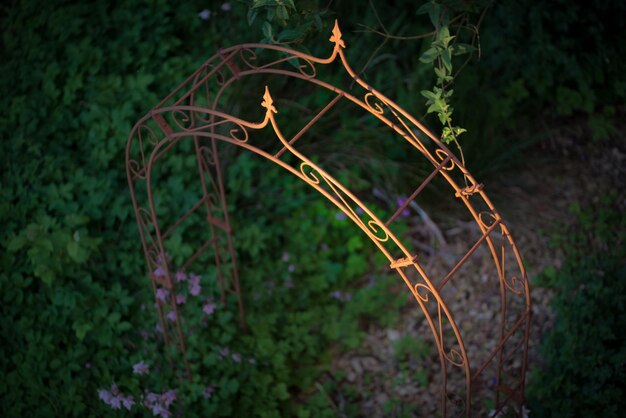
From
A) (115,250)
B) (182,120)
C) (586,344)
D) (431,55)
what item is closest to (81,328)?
(115,250)

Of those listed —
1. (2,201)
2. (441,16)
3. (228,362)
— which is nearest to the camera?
(441,16)

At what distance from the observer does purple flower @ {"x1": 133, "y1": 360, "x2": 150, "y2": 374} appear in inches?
110

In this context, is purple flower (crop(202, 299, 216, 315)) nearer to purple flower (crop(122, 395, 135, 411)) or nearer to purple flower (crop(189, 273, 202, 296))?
purple flower (crop(189, 273, 202, 296))

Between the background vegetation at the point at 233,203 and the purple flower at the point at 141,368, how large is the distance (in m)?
0.01

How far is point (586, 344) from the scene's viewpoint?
2.69 meters

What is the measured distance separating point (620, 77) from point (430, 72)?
3.62ft

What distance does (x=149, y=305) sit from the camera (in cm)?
309

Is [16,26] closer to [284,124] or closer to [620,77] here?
[284,124]

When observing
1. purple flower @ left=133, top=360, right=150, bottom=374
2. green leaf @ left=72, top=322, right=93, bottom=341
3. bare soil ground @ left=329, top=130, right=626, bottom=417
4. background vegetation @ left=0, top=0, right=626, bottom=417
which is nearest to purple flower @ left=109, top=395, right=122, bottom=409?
background vegetation @ left=0, top=0, right=626, bottom=417

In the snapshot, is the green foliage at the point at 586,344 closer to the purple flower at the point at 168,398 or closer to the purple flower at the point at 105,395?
the purple flower at the point at 168,398

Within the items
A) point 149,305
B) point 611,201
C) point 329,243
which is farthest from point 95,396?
point 611,201

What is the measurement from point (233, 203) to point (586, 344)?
1.70 meters

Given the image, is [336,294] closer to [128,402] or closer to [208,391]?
[208,391]

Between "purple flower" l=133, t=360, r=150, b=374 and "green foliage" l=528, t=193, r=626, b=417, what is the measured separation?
148 cm
